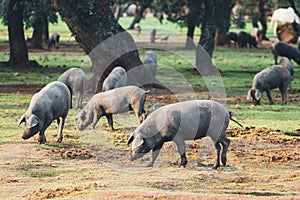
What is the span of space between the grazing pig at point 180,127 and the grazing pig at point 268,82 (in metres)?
7.64

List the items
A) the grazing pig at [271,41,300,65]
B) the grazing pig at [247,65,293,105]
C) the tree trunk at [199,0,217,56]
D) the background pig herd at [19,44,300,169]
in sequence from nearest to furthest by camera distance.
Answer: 1. the background pig herd at [19,44,300,169]
2. the grazing pig at [247,65,293,105]
3. the tree trunk at [199,0,217,56]
4. the grazing pig at [271,41,300,65]

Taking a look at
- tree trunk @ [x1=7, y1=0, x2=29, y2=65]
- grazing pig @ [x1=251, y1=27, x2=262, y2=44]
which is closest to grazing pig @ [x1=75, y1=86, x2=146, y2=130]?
tree trunk @ [x1=7, y1=0, x2=29, y2=65]

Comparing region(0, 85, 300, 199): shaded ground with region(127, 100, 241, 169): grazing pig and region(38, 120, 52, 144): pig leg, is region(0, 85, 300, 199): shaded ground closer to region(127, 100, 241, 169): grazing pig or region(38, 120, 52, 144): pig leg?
region(38, 120, 52, 144): pig leg

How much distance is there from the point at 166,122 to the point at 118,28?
435 inches

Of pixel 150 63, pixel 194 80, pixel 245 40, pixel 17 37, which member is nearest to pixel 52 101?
pixel 150 63

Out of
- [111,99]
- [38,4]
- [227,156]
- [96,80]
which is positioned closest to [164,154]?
[227,156]

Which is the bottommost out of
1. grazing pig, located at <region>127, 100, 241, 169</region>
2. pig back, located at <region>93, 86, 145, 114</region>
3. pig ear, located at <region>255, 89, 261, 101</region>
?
pig ear, located at <region>255, 89, 261, 101</region>

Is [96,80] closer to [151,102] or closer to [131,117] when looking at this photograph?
[151,102]

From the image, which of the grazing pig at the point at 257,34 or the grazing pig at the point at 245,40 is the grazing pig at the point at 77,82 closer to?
the grazing pig at the point at 245,40

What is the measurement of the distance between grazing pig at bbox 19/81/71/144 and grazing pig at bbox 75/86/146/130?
1260mm

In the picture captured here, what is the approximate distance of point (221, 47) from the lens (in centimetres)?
4488

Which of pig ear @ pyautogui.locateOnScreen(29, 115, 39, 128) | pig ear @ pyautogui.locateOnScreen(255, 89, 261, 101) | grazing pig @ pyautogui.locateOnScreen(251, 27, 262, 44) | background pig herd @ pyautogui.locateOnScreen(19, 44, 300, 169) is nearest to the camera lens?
background pig herd @ pyautogui.locateOnScreen(19, 44, 300, 169)

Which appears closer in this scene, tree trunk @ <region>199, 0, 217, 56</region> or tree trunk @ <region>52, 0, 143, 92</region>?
tree trunk @ <region>52, 0, 143, 92</region>

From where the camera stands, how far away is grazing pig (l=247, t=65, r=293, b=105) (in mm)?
19125
